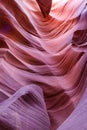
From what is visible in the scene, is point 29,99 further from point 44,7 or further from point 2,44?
point 44,7

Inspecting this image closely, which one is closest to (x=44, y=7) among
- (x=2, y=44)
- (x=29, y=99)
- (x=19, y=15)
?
(x=19, y=15)

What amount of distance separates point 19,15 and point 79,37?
0.24 meters

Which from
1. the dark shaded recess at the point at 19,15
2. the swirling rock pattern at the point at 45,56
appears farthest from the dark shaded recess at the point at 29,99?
the dark shaded recess at the point at 19,15

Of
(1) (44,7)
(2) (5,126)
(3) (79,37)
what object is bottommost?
(3) (79,37)

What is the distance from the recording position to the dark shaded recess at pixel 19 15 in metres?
0.96

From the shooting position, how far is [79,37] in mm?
1057

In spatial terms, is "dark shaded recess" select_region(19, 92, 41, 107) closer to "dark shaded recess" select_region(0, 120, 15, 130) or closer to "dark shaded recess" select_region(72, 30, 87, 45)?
"dark shaded recess" select_region(0, 120, 15, 130)

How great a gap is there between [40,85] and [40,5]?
313 mm

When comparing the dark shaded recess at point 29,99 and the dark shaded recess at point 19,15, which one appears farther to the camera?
the dark shaded recess at point 19,15

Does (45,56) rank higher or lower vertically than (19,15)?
lower

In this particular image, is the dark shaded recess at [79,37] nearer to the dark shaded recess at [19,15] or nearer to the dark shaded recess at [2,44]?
the dark shaded recess at [19,15]

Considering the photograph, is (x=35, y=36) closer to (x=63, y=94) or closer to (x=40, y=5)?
(x=40, y=5)

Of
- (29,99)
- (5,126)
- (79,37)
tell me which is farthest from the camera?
(79,37)

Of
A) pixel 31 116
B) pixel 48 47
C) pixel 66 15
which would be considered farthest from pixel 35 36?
pixel 31 116
